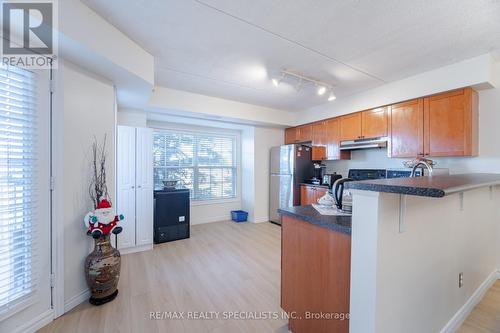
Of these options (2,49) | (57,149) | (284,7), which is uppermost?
(284,7)

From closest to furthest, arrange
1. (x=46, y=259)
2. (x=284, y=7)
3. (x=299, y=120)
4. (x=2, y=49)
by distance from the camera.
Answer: (x=2, y=49) < (x=284, y=7) < (x=46, y=259) < (x=299, y=120)

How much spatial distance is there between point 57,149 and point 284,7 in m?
2.22

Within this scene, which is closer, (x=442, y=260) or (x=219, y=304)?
(x=442, y=260)

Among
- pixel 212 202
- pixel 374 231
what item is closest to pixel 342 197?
pixel 374 231

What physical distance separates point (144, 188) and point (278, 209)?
2392 millimetres

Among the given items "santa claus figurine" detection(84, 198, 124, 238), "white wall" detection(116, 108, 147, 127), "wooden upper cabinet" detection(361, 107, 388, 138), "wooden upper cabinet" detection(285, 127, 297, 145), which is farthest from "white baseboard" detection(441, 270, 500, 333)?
"white wall" detection(116, 108, 147, 127)

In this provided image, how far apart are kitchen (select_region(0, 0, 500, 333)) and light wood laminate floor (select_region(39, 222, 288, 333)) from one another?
0.02m

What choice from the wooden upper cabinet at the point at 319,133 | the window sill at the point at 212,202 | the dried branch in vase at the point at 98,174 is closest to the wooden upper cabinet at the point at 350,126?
the wooden upper cabinet at the point at 319,133

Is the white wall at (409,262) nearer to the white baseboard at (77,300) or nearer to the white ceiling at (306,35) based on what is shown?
the white ceiling at (306,35)

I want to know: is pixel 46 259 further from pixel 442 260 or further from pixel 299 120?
pixel 299 120

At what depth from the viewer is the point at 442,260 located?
150 cm

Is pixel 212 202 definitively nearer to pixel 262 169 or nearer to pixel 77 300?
pixel 262 169

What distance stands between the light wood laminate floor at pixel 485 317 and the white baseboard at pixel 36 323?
330 centimetres

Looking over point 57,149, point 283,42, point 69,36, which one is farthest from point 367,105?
point 57,149
